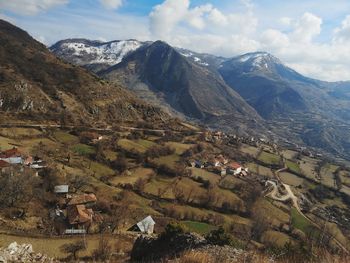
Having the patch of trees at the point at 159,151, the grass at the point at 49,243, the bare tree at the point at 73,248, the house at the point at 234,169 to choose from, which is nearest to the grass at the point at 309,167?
the house at the point at 234,169

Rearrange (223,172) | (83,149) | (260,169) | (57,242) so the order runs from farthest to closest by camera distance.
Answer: (260,169) < (223,172) < (83,149) < (57,242)

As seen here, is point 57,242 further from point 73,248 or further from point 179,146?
point 179,146

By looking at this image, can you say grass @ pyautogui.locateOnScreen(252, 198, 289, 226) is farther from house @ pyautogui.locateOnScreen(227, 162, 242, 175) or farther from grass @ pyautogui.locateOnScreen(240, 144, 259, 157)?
grass @ pyautogui.locateOnScreen(240, 144, 259, 157)

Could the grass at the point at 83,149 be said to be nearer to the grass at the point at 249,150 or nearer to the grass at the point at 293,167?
the grass at the point at 249,150

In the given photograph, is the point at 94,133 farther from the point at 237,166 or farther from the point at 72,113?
the point at 237,166

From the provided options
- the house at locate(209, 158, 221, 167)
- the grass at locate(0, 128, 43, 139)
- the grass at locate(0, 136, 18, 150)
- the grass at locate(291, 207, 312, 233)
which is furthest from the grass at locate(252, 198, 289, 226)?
the grass at locate(0, 128, 43, 139)

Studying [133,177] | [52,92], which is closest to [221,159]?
[133,177]

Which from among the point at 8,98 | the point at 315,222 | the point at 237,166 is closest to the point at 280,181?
the point at 237,166
